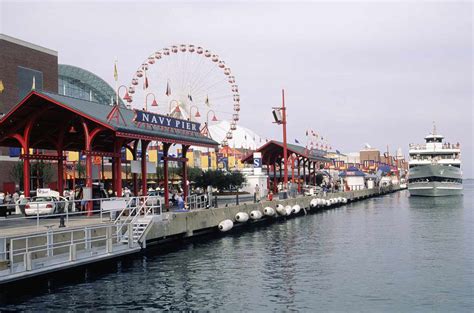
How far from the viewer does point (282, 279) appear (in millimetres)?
25609

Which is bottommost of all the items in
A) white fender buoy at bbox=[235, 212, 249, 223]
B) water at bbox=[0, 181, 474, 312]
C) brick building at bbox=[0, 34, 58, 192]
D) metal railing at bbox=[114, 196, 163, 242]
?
water at bbox=[0, 181, 474, 312]

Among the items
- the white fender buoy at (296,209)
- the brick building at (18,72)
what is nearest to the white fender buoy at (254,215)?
the white fender buoy at (296,209)

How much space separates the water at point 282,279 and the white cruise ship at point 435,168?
2429 inches

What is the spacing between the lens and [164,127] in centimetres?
4500

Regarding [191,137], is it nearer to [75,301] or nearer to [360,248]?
[360,248]

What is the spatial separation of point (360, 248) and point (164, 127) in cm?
1788

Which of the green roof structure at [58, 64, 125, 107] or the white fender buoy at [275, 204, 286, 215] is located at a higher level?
the green roof structure at [58, 64, 125, 107]

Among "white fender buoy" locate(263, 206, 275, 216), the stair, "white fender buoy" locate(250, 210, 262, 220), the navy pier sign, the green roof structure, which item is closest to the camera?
the stair

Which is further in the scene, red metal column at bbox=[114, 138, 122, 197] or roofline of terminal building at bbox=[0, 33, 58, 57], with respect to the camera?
roofline of terminal building at bbox=[0, 33, 58, 57]

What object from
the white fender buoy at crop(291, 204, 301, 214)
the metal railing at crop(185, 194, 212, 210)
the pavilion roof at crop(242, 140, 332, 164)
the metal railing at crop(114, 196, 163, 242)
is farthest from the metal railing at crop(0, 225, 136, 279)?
the pavilion roof at crop(242, 140, 332, 164)

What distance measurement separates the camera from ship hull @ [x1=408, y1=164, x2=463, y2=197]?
9975 centimetres

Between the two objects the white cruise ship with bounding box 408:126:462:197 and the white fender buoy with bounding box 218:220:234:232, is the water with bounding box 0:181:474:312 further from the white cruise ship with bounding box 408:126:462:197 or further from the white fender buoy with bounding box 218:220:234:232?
the white cruise ship with bounding box 408:126:462:197

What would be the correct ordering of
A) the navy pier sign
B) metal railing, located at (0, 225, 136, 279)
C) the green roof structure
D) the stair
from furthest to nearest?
the green roof structure < the navy pier sign < the stair < metal railing, located at (0, 225, 136, 279)

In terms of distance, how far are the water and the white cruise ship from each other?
61694 millimetres
